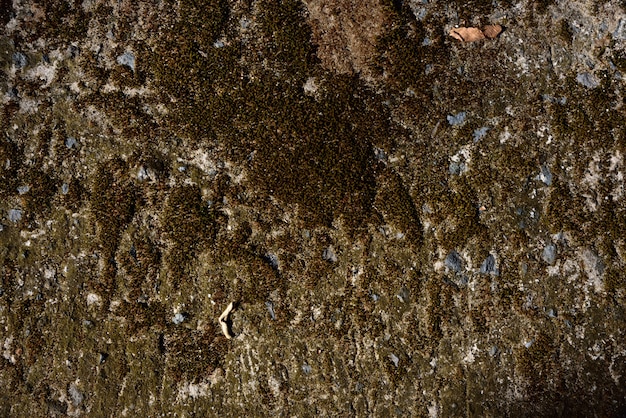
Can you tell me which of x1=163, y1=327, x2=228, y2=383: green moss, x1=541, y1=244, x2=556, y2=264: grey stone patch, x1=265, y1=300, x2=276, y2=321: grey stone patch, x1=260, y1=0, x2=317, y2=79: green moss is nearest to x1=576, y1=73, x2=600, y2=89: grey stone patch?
x1=541, y1=244, x2=556, y2=264: grey stone patch

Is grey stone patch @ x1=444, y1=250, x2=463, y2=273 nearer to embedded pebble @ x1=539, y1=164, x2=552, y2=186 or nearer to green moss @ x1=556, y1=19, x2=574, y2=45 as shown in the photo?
embedded pebble @ x1=539, y1=164, x2=552, y2=186

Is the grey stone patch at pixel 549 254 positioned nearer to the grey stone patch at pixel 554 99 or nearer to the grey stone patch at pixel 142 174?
the grey stone patch at pixel 554 99

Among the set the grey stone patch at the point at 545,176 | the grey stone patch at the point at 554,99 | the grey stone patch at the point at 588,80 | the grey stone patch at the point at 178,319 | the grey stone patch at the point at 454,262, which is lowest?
the grey stone patch at the point at 178,319

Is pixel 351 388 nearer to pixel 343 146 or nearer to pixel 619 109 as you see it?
pixel 343 146

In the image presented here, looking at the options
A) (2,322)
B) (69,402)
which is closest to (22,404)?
(69,402)

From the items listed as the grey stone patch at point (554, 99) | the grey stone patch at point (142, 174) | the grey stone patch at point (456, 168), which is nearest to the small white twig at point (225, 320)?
the grey stone patch at point (142, 174)

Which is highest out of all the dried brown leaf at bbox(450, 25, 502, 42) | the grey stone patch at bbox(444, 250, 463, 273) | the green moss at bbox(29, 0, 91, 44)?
the dried brown leaf at bbox(450, 25, 502, 42)
